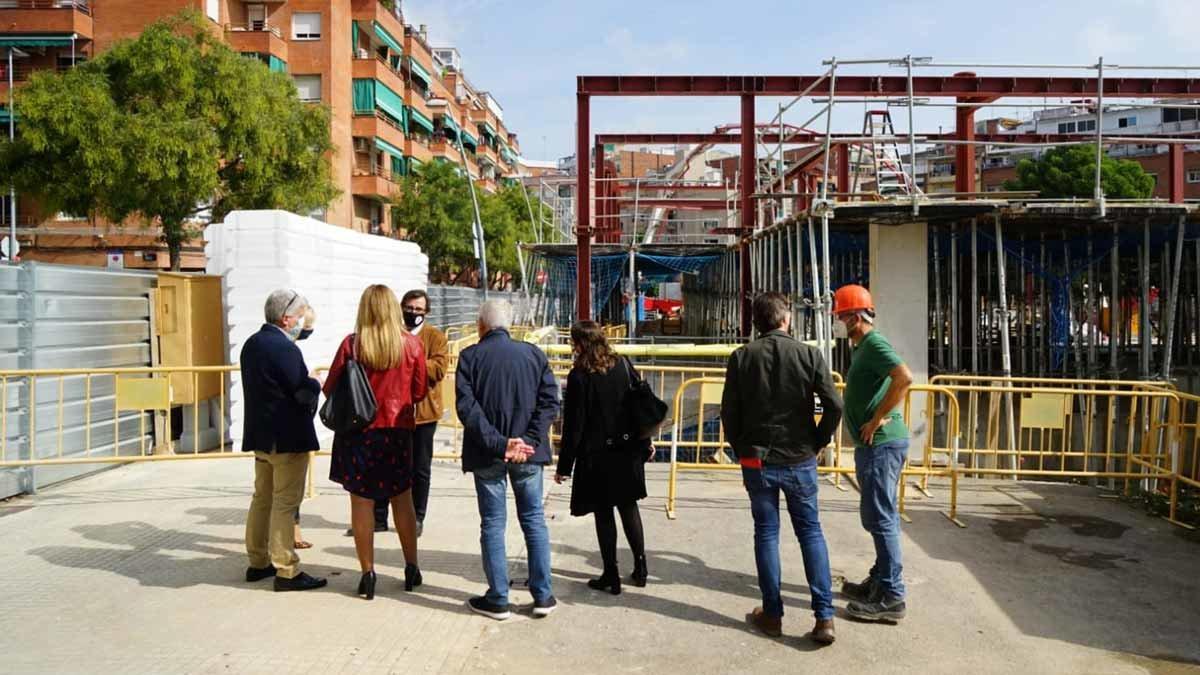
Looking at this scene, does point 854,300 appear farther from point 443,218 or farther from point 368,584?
point 443,218

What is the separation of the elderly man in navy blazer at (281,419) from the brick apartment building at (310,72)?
82.5ft

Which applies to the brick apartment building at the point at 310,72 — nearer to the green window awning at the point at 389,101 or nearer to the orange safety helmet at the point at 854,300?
the green window awning at the point at 389,101

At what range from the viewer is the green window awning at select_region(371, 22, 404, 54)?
A: 43.7 m

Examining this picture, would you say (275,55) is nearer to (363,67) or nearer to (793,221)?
(363,67)

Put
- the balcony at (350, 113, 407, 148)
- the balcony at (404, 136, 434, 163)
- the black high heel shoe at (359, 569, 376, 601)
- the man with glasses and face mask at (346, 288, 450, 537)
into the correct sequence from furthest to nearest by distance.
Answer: the balcony at (404, 136, 434, 163), the balcony at (350, 113, 407, 148), the man with glasses and face mask at (346, 288, 450, 537), the black high heel shoe at (359, 569, 376, 601)

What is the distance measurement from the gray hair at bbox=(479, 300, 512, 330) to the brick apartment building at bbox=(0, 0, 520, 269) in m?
25.5

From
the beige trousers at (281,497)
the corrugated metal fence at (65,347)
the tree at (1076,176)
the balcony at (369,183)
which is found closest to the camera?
the beige trousers at (281,497)

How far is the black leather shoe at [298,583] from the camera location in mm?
5570

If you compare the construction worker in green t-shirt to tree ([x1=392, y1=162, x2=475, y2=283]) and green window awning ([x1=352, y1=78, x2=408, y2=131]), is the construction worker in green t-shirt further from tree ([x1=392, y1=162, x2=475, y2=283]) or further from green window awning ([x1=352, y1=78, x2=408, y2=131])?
green window awning ([x1=352, y1=78, x2=408, y2=131])

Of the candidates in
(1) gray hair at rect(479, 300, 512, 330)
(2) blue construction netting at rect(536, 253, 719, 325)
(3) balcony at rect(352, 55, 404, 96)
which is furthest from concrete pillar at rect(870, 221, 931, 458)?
(3) balcony at rect(352, 55, 404, 96)

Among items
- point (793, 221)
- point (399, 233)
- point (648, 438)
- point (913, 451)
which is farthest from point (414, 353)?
point (399, 233)

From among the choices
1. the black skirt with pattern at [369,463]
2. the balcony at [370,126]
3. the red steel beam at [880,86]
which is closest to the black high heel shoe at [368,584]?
the black skirt with pattern at [369,463]

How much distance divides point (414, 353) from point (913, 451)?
299 inches

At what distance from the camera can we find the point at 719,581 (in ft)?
19.6
